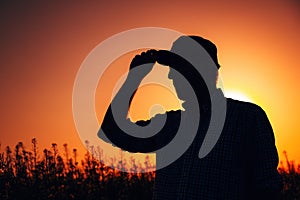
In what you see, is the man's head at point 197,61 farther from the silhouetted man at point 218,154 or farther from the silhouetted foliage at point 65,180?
the silhouetted foliage at point 65,180

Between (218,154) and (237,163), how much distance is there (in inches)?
4.6

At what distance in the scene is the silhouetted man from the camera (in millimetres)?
2703

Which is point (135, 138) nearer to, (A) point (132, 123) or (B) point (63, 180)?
(A) point (132, 123)

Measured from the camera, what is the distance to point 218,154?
108 inches

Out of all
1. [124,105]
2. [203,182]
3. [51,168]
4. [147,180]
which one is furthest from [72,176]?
[203,182]

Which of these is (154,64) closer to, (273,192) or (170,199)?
(170,199)

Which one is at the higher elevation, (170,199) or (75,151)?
(75,151)

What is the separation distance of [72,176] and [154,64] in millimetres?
7926

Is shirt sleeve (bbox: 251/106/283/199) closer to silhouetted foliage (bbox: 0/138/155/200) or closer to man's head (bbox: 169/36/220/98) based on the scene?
man's head (bbox: 169/36/220/98)

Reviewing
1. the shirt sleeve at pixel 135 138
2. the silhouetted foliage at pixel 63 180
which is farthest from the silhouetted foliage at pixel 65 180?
the shirt sleeve at pixel 135 138

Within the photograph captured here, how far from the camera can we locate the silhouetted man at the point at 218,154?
270cm

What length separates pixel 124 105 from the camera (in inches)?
133

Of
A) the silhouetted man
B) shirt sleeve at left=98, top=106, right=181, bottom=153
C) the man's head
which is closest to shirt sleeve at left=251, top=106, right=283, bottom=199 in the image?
the silhouetted man

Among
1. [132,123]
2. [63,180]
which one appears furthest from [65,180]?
[132,123]
